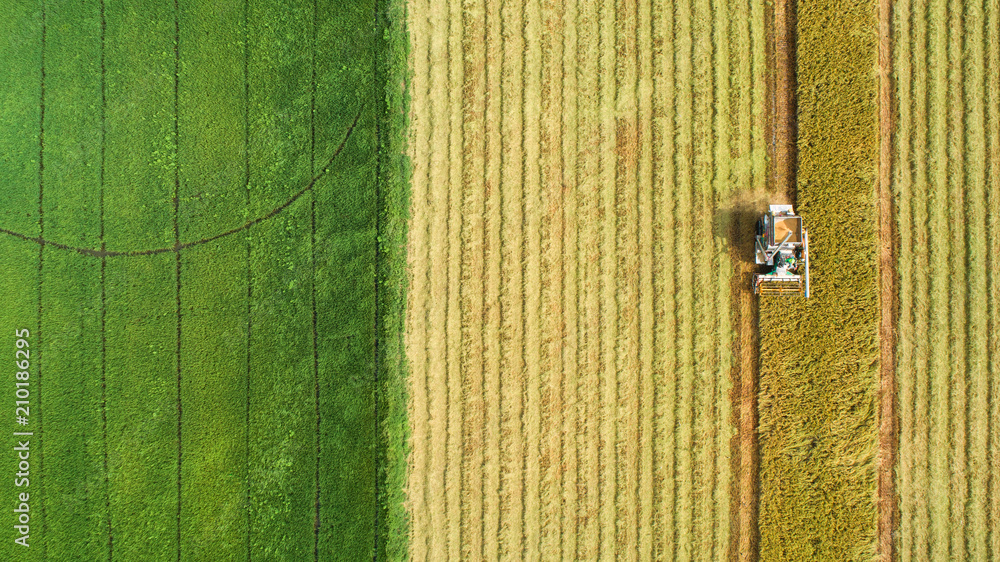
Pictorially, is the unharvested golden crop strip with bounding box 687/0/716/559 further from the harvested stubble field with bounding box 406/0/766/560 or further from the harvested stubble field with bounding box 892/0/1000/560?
the harvested stubble field with bounding box 892/0/1000/560

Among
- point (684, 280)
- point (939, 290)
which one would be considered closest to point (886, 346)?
point (939, 290)

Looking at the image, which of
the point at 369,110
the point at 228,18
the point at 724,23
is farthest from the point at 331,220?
the point at 724,23

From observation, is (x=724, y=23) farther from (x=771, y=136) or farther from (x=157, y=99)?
(x=157, y=99)

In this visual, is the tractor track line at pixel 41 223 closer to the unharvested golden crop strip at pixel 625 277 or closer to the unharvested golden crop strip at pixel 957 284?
the unharvested golden crop strip at pixel 625 277

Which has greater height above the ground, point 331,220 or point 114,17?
point 114,17

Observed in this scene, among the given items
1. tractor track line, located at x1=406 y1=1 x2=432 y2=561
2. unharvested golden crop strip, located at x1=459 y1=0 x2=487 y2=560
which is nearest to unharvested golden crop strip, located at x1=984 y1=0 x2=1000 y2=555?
unharvested golden crop strip, located at x1=459 y1=0 x2=487 y2=560

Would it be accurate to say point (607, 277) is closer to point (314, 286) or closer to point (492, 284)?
point (492, 284)

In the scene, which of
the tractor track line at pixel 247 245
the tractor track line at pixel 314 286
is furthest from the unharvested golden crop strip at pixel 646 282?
the tractor track line at pixel 247 245
